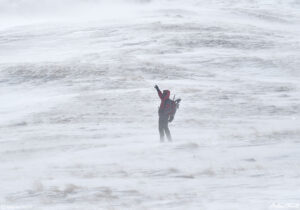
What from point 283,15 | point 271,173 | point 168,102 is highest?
point 283,15

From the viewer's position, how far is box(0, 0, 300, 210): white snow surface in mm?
11180

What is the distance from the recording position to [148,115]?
66.3 feet

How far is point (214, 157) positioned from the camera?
1402 centimetres

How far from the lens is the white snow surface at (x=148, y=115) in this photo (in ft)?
36.7

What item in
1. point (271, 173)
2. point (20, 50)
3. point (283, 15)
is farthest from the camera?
point (283, 15)

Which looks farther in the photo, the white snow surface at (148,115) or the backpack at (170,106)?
the backpack at (170,106)

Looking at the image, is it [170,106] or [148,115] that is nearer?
[170,106]

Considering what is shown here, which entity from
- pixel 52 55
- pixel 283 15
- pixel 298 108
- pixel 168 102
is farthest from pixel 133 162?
pixel 283 15

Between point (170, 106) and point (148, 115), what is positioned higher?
point (170, 106)

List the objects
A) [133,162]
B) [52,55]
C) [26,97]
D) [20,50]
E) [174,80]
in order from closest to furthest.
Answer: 1. [133,162]
2. [26,97]
3. [174,80]
4. [52,55]
5. [20,50]

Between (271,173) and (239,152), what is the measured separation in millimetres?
2125

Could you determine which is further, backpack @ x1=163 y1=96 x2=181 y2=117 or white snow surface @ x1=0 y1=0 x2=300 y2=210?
backpack @ x1=163 y1=96 x2=181 y2=117

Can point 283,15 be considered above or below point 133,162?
above

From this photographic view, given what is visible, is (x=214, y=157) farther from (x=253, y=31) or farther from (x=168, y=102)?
(x=253, y=31)
